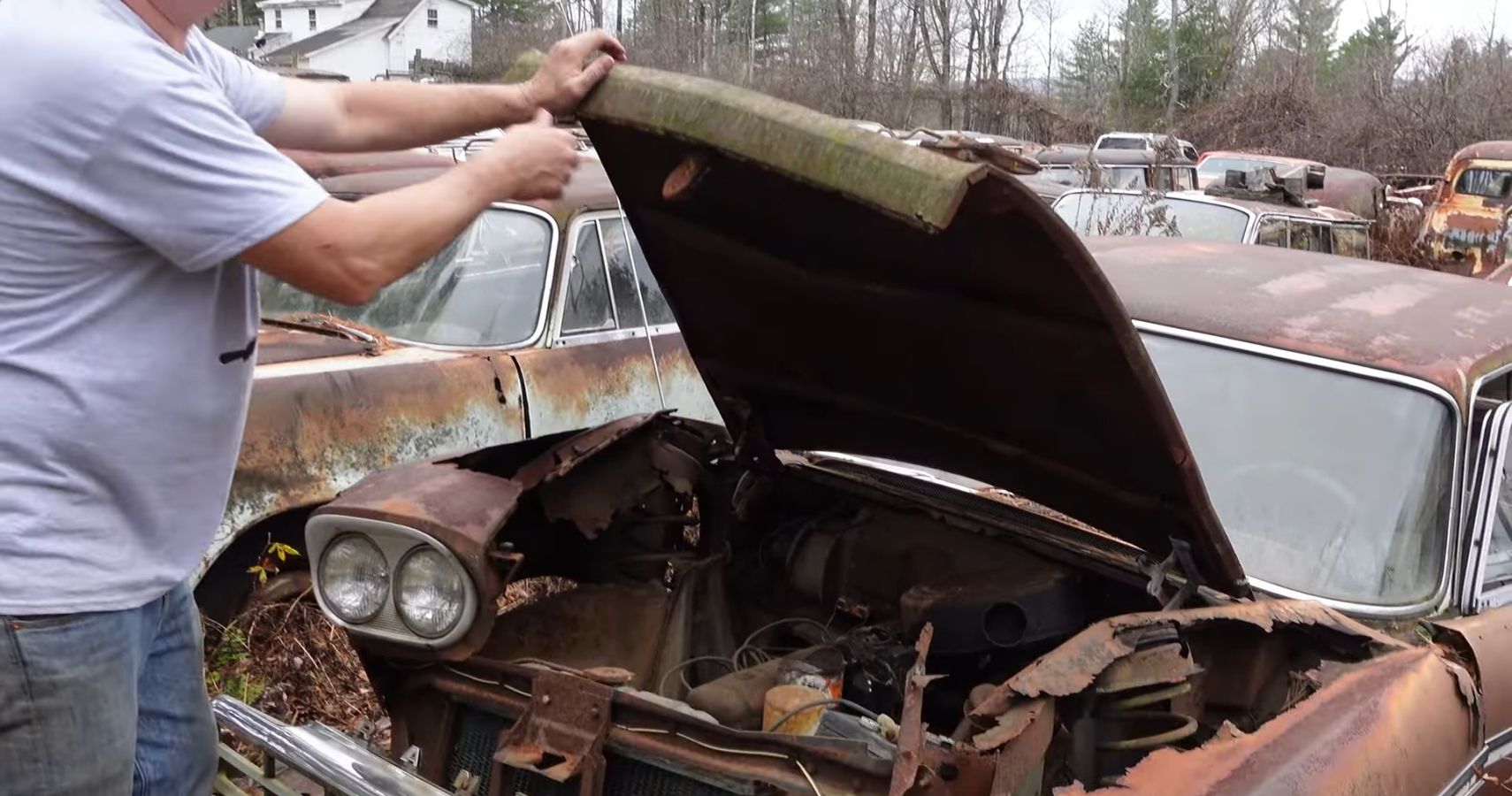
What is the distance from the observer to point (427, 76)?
102 ft

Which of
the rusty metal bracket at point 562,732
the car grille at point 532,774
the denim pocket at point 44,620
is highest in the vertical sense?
the denim pocket at point 44,620

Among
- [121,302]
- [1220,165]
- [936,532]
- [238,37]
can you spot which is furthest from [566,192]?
[1220,165]

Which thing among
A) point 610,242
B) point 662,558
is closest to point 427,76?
point 610,242

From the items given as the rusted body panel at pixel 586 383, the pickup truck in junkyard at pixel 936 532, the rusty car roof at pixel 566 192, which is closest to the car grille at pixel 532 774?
the pickup truck in junkyard at pixel 936 532

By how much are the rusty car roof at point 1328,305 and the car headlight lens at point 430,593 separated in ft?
5.67

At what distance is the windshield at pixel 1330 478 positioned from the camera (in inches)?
103

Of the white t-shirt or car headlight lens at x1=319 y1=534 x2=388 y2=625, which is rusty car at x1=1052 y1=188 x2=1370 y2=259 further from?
the white t-shirt

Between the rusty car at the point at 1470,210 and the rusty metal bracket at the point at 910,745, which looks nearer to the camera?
the rusty metal bracket at the point at 910,745

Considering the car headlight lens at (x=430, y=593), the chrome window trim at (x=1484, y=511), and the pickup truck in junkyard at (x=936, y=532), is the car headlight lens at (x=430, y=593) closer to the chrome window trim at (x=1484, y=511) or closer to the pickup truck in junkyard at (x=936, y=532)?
the pickup truck in junkyard at (x=936, y=532)

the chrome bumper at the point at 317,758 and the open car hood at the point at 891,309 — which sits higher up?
the open car hood at the point at 891,309

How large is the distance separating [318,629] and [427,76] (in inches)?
1134

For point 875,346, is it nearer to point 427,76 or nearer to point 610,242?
point 610,242

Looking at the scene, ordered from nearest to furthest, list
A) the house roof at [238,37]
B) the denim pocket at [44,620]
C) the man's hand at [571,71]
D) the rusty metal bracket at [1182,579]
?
the denim pocket at [44,620], the man's hand at [571,71], the rusty metal bracket at [1182,579], the house roof at [238,37]

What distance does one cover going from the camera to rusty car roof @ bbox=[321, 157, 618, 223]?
5273 mm
